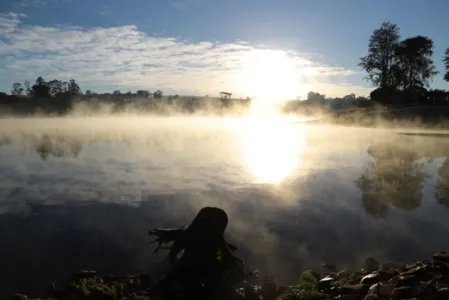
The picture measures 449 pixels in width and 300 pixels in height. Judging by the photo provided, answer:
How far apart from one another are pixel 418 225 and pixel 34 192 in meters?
15.6

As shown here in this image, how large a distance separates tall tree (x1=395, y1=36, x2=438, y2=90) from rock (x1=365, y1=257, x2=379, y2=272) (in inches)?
3149

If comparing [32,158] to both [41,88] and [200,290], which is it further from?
[41,88]

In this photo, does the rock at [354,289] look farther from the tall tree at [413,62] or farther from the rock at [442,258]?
the tall tree at [413,62]

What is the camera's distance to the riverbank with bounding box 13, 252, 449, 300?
7.70 meters

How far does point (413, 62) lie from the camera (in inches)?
3179

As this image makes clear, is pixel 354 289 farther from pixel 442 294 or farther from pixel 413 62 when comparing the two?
pixel 413 62

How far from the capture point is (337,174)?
2328 centimetres

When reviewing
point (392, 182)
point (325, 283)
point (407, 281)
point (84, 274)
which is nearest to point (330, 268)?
point (325, 283)

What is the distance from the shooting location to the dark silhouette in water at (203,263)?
9047mm

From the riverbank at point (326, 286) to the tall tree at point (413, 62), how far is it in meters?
80.9

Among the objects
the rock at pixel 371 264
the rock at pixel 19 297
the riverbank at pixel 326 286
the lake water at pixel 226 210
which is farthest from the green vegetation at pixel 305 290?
the rock at pixel 19 297

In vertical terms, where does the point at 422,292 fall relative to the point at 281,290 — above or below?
above

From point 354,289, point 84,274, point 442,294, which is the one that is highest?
point 442,294

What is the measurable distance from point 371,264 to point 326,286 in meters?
2.12
